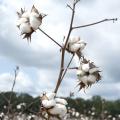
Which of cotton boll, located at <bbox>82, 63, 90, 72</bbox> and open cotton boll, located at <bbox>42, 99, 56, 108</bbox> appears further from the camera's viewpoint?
cotton boll, located at <bbox>82, 63, 90, 72</bbox>

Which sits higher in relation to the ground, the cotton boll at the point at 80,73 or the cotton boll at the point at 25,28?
the cotton boll at the point at 25,28

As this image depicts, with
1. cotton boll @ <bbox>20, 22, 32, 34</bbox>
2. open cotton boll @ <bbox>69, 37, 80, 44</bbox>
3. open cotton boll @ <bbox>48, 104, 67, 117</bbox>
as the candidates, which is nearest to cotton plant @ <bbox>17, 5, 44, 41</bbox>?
cotton boll @ <bbox>20, 22, 32, 34</bbox>

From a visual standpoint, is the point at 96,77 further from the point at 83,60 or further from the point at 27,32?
the point at 27,32

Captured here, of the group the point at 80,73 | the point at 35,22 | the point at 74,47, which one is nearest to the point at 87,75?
the point at 80,73

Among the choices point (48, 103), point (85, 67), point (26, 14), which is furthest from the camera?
point (26, 14)

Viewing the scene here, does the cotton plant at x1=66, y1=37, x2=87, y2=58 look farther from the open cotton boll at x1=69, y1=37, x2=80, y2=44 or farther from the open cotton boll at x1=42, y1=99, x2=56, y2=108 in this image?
the open cotton boll at x1=42, y1=99, x2=56, y2=108

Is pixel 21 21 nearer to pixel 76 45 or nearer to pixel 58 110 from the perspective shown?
pixel 76 45

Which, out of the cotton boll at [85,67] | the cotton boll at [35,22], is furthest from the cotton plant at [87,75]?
the cotton boll at [35,22]

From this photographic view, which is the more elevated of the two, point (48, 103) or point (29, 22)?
point (29, 22)

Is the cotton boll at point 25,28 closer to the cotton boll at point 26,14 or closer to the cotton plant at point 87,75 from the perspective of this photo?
the cotton boll at point 26,14
